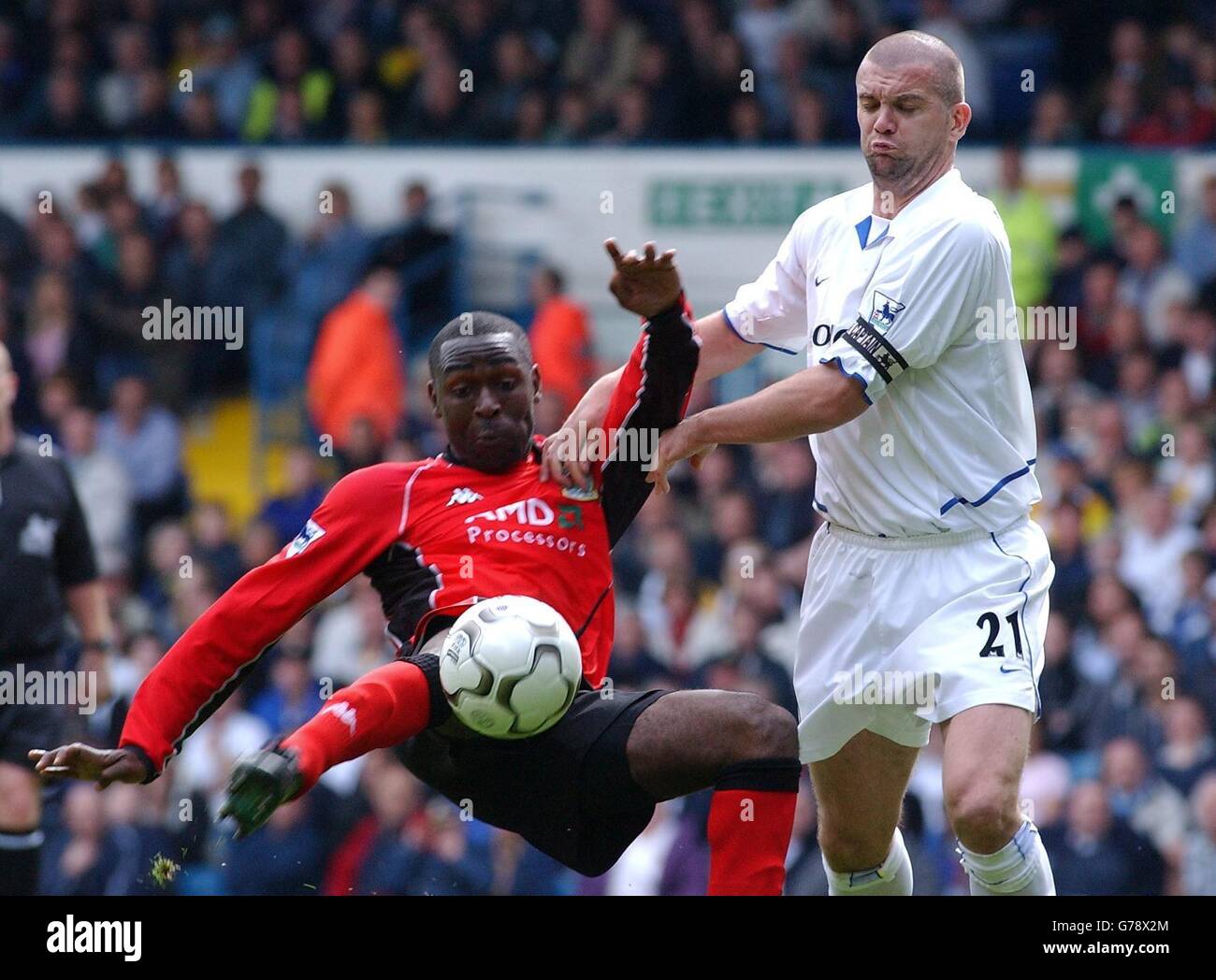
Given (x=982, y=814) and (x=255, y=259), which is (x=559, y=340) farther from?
(x=982, y=814)

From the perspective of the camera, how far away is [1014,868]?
596 centimetres

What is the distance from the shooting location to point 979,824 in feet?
18.8

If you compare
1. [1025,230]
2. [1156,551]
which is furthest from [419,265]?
[1156,551]

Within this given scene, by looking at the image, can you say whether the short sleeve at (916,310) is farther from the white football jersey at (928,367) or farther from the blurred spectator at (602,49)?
the blurred spectator at (602,49)

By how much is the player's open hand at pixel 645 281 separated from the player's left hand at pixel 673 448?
1.14ft

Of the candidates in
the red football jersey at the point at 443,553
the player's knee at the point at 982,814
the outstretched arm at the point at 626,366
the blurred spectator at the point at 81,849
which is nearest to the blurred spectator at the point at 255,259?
the blurred spectator at the point at 81,849

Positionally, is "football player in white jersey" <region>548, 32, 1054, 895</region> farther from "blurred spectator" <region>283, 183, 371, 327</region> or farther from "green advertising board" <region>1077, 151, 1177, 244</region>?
"green advertising board" <region>1077, 151, 1177, 244</region>

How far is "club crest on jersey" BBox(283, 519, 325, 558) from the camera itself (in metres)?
6.20

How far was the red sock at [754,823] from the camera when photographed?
227 inches

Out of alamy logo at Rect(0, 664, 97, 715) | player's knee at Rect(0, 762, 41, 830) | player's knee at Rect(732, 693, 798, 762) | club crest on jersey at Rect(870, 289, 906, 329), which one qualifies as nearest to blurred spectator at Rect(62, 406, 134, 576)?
alamy logo at Rect(0, 664, 97, 715)

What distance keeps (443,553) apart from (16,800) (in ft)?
7.90
